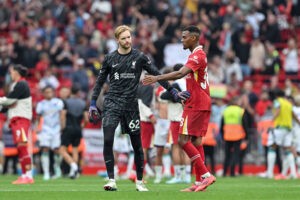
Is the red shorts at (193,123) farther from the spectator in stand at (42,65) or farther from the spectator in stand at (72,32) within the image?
the spectator in stand at (72,32)

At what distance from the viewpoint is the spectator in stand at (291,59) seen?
27.4 m

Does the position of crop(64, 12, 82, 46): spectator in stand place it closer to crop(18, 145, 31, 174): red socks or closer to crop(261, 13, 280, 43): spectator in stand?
crop(261, 13, 280, 43): spectator in stand

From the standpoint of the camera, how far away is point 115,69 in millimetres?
11906

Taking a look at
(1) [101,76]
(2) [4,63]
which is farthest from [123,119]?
(2) [4,63]

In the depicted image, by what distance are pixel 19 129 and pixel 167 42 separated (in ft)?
41.8

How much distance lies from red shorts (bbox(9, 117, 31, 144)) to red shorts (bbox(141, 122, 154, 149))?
2.75 metres

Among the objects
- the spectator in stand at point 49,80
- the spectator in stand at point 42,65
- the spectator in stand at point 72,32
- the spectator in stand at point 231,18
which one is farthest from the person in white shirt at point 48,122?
the spectator in stand at point 231,18

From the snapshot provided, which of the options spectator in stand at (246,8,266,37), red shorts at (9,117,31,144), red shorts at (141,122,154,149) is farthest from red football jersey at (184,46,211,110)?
spectator in stand at (246,8,266,37)

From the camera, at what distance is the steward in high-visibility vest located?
21375 millimetres

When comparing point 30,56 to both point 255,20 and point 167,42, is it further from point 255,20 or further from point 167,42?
point 255,20

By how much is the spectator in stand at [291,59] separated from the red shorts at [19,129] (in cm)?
1386

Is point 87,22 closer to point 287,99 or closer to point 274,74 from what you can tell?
point 274,74

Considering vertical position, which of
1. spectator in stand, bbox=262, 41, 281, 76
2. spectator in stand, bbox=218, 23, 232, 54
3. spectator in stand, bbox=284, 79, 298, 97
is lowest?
spectator in stand, bbox=284, 79, 298, 97

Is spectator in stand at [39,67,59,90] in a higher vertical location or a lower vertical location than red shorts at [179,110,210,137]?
higher
